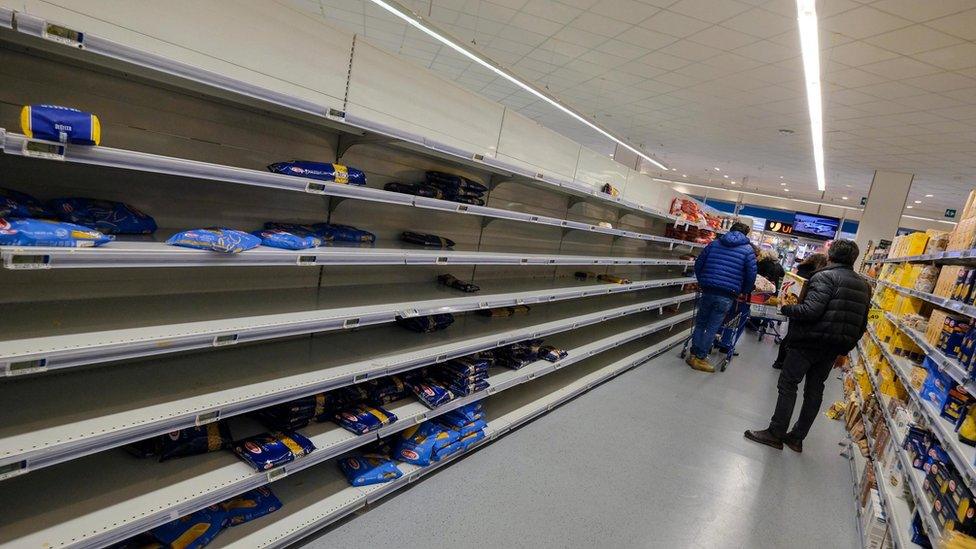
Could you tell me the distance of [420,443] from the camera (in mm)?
2465

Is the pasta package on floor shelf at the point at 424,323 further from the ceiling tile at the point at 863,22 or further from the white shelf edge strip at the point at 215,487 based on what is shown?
the ceiling tile at the point at 863,22

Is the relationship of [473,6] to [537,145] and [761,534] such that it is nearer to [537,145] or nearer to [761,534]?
[537,145]

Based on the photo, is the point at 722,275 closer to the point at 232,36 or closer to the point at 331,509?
the point at 331,509

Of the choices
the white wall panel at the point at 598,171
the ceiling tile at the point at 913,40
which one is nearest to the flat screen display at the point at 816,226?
the ceiling tile at the point at 913,40

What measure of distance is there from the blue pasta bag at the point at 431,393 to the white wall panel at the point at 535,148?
170 centimetres

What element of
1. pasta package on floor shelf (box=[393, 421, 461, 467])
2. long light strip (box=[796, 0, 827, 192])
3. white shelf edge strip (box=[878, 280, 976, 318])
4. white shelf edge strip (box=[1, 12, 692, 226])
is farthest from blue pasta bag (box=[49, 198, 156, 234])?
long light strip (box=[796, 0, 827, 192])

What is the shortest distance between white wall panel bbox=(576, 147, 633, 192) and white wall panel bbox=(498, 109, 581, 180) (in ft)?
0.39

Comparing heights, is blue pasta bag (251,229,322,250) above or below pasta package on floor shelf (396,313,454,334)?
above

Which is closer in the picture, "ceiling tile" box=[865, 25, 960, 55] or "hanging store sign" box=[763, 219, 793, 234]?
"ceiling tile" box=[865, 25, 960, 55]

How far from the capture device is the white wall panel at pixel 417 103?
2.23 m

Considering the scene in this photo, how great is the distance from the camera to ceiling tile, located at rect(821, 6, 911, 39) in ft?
13.0

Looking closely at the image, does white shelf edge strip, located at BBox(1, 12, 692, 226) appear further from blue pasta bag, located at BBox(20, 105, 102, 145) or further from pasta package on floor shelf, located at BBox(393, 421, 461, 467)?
pasta package on floor shelf, located at BBox(393, 421, 461, 467)

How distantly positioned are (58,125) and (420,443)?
6.66 feet

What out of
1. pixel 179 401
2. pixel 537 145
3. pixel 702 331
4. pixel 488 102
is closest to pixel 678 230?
pixel 702 331
